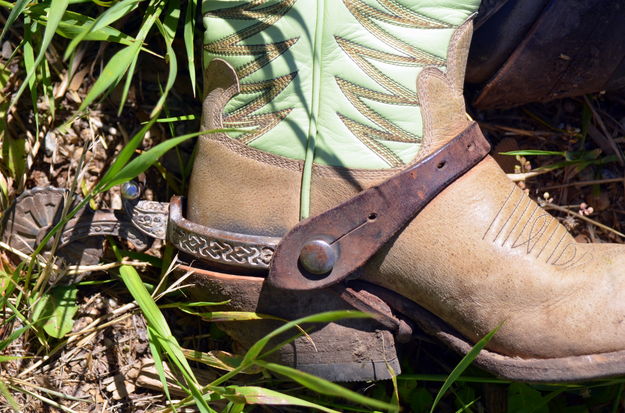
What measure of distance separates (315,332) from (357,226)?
231 millimetres

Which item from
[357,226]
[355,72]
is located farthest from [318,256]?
[355,72]

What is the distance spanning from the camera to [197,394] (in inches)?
51.6

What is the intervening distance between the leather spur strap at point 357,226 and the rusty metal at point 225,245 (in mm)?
26

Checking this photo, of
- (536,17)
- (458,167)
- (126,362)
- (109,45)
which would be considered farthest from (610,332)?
(109,45)

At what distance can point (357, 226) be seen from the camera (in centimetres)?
123

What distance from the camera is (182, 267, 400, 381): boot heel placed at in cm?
130

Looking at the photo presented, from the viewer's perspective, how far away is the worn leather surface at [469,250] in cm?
125

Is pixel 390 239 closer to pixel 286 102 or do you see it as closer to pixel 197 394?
pixel 286 102

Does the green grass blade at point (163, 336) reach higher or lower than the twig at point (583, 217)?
lower

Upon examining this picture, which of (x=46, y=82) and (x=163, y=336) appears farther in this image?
(x=46, y=82)

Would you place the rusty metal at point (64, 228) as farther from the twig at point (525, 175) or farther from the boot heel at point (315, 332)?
the twig at point (525, 175)

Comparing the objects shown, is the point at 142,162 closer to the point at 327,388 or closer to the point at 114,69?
the point at 114,69

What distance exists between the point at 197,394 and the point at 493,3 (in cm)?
92

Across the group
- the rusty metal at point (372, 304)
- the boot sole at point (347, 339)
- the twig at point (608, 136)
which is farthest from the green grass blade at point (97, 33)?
the twig at point (608, 136)
